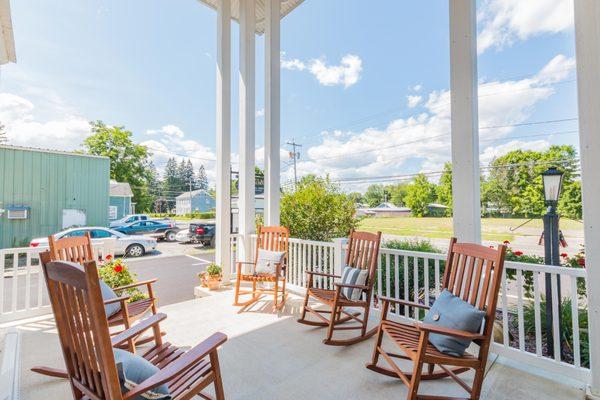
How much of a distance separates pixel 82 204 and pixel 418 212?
731 cm

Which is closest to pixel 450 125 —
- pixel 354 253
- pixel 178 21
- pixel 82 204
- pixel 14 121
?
pixel 354 253

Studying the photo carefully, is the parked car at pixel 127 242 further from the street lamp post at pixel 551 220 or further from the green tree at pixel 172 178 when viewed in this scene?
the green tree at pixel 172 178

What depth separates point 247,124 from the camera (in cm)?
453

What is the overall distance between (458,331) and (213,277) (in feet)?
11.6

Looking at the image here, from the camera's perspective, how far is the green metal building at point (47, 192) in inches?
216

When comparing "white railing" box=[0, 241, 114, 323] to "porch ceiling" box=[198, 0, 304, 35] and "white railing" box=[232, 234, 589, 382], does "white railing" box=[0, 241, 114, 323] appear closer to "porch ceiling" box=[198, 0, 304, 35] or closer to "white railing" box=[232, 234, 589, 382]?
"white railing" box=[232, 234, 589, 382]

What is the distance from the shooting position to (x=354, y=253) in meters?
3.18

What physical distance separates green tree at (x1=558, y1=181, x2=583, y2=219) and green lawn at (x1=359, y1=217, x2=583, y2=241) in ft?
0.26

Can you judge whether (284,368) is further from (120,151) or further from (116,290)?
(120,151)

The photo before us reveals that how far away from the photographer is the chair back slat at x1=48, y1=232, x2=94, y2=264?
247 centimetres

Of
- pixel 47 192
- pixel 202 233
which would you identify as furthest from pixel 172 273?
pixel 202 233

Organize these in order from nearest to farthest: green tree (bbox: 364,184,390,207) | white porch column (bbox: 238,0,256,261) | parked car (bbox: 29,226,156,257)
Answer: white porch column (bbox: 238,0,256,261), green tree (bbox: 364,184,390,207), parked car (bbox: 29,226,156,257)

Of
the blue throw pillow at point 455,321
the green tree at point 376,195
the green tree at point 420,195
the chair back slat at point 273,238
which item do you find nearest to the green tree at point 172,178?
the green tree at point 376,195

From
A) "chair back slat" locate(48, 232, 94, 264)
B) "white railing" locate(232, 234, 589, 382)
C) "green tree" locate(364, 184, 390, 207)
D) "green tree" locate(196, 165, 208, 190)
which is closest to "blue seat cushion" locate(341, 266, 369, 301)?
"white railing" locate(232, 234, 589, 382)
